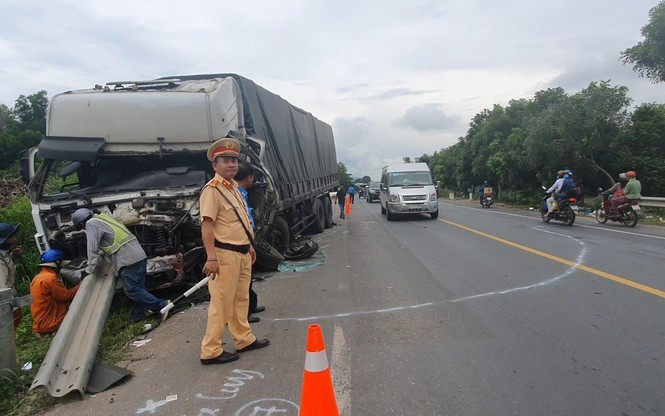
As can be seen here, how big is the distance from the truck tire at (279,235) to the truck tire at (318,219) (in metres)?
3.94

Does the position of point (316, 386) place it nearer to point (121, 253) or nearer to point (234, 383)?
point (234, 383)

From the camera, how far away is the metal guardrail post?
3764 millimetres

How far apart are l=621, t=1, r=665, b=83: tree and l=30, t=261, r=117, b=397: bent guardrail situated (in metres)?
19.6

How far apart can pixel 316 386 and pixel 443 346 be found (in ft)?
5.98

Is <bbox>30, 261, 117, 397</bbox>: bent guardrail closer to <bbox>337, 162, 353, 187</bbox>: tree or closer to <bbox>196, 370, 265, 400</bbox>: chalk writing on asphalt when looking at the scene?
<bbox>196, 370, 265, 400</bbox>: chalk writing on asphalt

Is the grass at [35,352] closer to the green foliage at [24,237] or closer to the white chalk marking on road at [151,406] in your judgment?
the green foliage at [24,237]

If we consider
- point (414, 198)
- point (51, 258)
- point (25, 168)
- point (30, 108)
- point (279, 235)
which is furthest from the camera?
point (30, 108)

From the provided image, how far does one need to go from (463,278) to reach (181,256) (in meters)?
3.97

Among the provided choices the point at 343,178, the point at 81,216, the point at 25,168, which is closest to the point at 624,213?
the point at 81,216

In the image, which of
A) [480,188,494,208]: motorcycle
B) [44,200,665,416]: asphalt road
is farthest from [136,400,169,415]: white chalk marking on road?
[480,188,494,208]: motorcycle

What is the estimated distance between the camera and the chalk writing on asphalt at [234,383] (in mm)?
3359

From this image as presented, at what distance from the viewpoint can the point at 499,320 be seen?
4.73 metres

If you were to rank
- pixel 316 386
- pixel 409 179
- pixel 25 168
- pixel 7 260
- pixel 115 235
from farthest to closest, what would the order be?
pixel 409 179
pixel 25 168
pixel 115 235
pixel 7 260
pixel 316 386

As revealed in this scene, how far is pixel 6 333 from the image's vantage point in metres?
3.81
